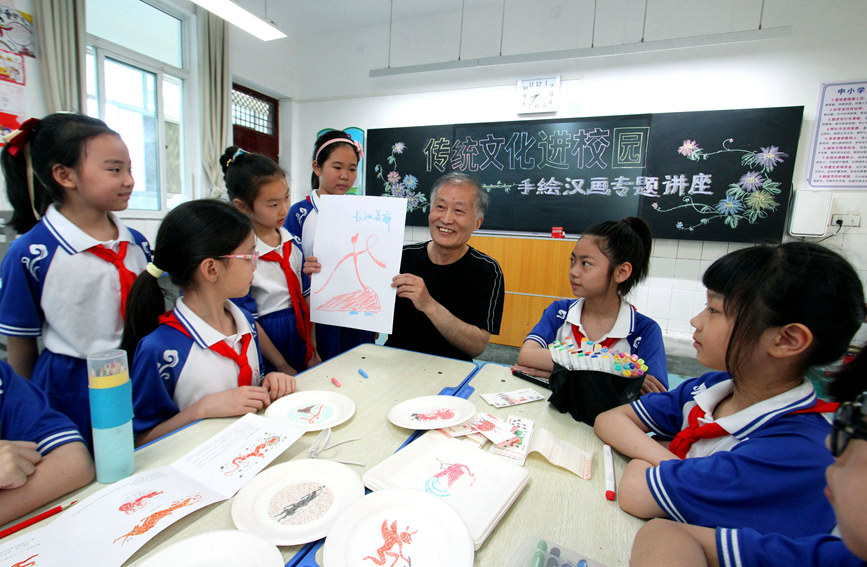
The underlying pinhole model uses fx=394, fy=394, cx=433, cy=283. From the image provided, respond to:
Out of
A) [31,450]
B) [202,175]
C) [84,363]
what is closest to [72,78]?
[202,175]

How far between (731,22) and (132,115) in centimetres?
612

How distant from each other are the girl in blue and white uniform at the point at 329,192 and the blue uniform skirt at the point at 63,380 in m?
0.99

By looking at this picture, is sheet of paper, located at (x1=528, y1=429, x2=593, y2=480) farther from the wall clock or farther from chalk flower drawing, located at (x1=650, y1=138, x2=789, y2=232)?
the wall clock

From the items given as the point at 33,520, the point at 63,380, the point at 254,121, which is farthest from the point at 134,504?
the point at 254,121

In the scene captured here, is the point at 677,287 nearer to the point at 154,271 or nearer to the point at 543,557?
the point at 543,557

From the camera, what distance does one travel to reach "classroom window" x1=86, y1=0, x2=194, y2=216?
384 cm

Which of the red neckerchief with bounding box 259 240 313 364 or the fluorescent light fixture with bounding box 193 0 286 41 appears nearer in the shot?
the red neckerchief with bounding box 259 240 313 364

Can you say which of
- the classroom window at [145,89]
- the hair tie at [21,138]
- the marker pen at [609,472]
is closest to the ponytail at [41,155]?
the hair tie at [21,138]

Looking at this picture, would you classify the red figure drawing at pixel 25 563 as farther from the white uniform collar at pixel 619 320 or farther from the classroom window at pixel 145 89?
the classroom window at pixel 145 89

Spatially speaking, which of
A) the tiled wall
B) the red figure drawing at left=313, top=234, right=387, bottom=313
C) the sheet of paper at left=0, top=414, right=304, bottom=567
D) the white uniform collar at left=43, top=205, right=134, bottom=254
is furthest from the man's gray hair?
the tiled wall

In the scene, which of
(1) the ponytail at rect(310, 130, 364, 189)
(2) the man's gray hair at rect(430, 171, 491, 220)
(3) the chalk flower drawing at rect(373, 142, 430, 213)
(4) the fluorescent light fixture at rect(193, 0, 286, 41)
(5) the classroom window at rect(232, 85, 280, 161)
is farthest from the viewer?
(5) the classroom window at rect(232, 85, 280, 161)

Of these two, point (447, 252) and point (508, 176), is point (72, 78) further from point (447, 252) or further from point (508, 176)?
point (508, 176)

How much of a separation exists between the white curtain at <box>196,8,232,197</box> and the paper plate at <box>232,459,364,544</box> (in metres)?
4.89

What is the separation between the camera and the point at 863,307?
0.78 metres
